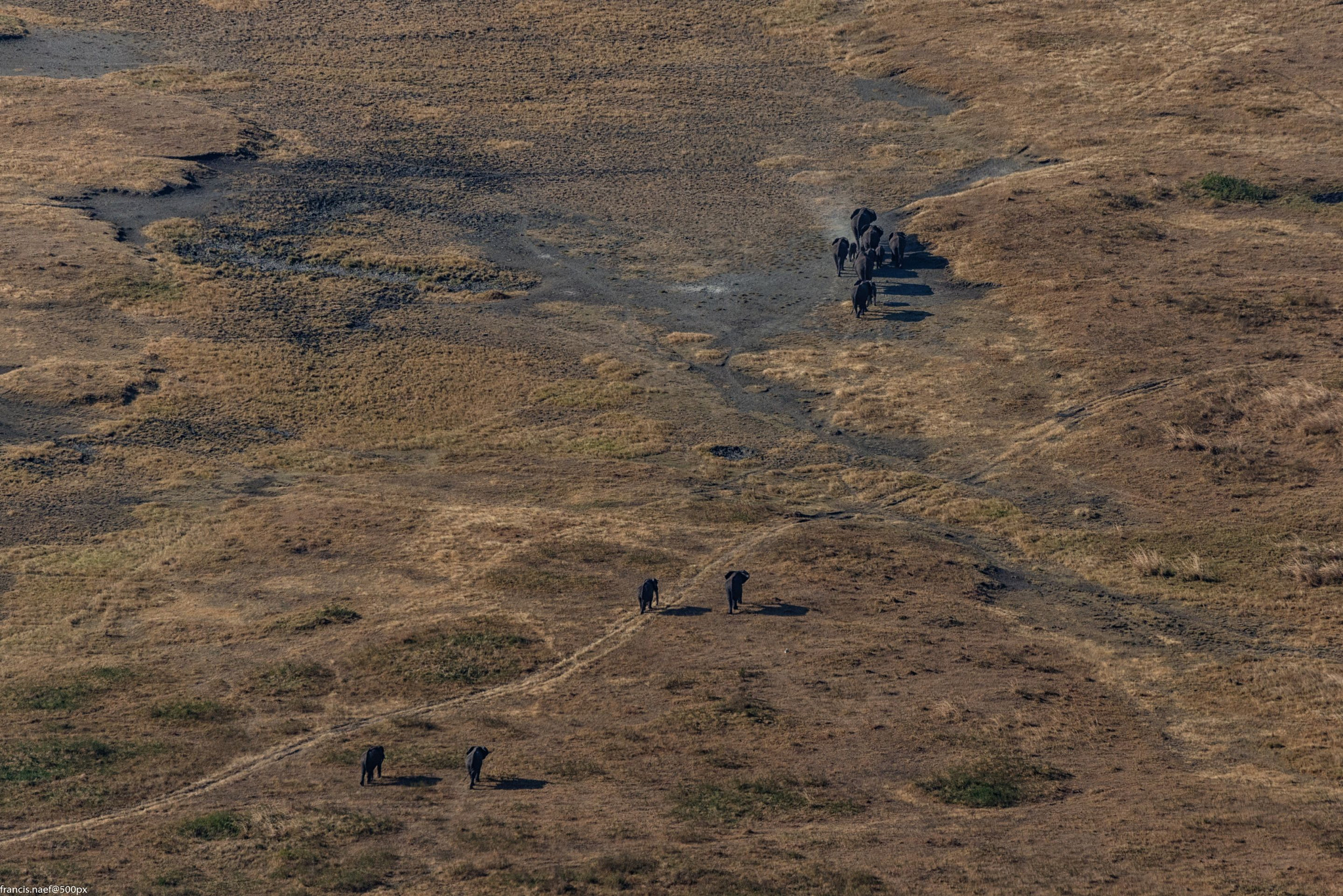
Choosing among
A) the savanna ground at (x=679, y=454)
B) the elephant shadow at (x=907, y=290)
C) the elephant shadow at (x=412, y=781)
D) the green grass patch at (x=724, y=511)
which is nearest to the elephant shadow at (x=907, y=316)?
the savanna ground at (x=679, y=454)

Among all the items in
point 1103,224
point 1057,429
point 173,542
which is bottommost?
point 173,542

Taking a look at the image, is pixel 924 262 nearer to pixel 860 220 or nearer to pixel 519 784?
pixel 860 220

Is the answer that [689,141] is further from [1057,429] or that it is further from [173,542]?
[173,542]

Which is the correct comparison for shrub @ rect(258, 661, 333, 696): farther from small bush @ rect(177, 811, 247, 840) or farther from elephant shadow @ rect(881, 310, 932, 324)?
elephant shadow @ rect(881, 310, 932, 324)

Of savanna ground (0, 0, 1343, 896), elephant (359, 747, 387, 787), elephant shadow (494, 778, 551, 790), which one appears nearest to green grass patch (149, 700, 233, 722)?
savanna ground (0, 0, 1343, 896)

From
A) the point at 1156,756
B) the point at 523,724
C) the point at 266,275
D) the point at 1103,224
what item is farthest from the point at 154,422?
the point at 1103,224
